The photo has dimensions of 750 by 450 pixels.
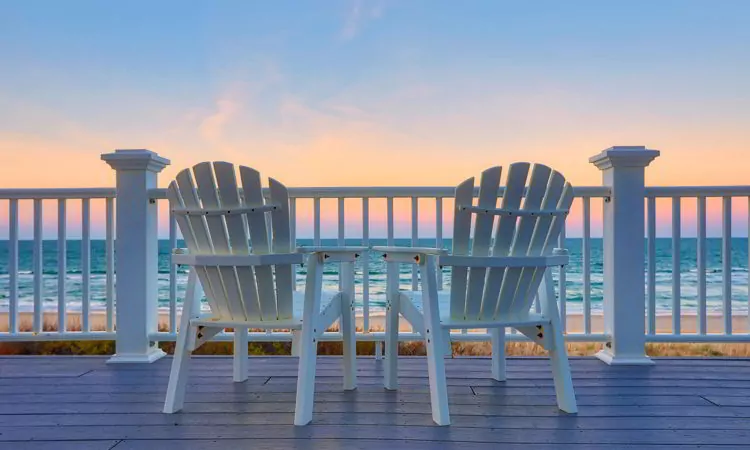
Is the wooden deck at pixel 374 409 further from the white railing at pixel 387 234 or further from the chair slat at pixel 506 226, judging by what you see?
the chair slat at pixel 506 226

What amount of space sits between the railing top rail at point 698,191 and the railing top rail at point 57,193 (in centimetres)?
325

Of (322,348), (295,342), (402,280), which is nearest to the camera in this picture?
(295,342)

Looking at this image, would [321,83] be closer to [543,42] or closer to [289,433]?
[543,42]

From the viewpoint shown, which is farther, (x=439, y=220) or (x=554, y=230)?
(x=439, y=220)

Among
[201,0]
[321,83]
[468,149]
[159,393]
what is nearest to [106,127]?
[201,0]

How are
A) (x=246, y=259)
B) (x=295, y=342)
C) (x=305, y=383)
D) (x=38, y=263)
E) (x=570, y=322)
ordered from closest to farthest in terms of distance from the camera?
(x=305, y=383)
(x=246, y=259)
(x=295, y=342)
(x=38, y=263)
(x=570, y=322)

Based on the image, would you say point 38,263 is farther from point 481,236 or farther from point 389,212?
point 481,236

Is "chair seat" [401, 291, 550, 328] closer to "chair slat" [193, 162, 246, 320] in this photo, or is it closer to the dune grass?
"chair slat" [193, 162, 246, 320]

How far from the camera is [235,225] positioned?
6.63 feet

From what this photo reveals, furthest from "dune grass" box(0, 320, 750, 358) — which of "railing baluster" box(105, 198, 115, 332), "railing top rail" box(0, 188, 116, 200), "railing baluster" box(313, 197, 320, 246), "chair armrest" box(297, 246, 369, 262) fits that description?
"chair armrest" box(297, 246, 369, 262)

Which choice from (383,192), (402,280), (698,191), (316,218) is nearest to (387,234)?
(383,192)

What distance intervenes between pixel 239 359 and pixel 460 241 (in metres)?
1.31

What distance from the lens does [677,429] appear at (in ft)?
5.92

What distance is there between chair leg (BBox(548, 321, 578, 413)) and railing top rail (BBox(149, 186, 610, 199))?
1111 millimetres
